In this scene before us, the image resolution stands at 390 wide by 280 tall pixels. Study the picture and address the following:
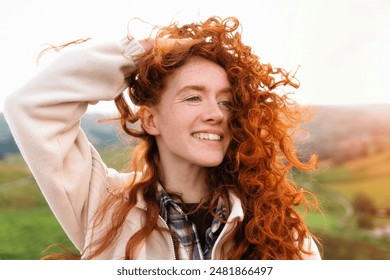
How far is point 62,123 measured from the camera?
1.94 m

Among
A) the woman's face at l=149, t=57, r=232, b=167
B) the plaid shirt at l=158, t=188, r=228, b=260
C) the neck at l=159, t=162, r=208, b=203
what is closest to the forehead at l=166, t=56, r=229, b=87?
the woman's face at l=149, t=57, r=232, b=167

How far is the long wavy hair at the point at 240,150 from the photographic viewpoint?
208 centimetres

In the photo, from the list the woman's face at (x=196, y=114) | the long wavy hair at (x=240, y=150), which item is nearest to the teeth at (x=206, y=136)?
the woman's face at (x=196, y=114)

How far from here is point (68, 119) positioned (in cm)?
195

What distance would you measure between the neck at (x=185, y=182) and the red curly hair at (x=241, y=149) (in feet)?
0.19

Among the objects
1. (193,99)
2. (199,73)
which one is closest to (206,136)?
(193,99)

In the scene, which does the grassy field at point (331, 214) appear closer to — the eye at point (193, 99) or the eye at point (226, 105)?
the eye at point (226, 105)

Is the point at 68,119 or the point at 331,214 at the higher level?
the point at 68,119

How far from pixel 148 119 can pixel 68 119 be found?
0.38 m

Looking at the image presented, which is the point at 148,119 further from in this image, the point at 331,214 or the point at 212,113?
the point at 331,214

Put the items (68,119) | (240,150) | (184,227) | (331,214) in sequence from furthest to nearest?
(331,214), (240,150), (184,227), (68,119)

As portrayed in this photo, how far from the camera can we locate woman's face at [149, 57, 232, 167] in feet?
6.66

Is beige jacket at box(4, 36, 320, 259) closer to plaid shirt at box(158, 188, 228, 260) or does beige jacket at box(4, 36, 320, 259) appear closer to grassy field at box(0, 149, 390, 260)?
plaid shirt at box(158, 188, 228, 260)

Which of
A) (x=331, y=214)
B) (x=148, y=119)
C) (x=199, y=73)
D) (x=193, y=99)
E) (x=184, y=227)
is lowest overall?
(x=331, y=214)
